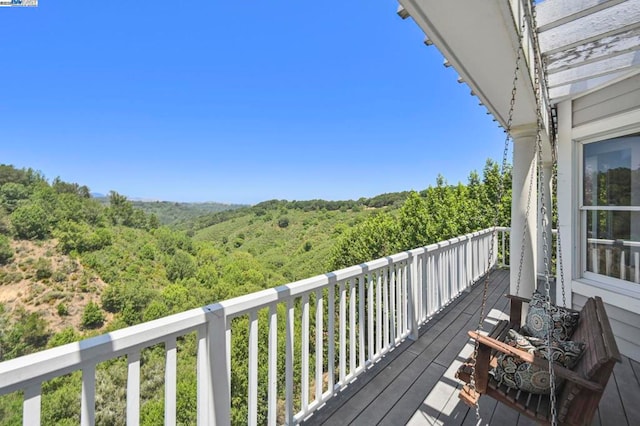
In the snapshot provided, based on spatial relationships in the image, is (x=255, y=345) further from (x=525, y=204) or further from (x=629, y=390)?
(x=629, y=390)

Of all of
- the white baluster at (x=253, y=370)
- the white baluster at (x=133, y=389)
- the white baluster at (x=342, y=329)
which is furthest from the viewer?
the white baluster at (x=342, y=329)

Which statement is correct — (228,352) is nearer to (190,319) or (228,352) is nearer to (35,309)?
(190,319)

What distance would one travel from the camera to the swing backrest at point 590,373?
1276 mm

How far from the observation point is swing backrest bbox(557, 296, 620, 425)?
4.19 feet

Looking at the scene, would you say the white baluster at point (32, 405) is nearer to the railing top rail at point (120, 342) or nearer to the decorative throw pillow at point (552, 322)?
the railing top rail at point (120, 342)

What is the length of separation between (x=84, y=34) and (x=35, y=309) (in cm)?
2245

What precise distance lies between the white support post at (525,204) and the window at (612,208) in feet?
2.50

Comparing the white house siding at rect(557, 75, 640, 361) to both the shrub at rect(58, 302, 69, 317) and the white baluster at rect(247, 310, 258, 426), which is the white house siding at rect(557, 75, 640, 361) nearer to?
the white baluster at rect(247, 310, 258, 426)

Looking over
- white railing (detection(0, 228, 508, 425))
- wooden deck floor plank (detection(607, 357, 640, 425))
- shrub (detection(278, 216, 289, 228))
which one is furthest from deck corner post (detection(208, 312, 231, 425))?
shrub (detection(278, 216, 289, 228))

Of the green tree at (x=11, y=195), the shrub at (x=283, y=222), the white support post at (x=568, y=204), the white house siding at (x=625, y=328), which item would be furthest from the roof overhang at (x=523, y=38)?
the shrub at (x=283, y=222)

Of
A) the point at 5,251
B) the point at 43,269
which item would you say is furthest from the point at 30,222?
the point at 43,269

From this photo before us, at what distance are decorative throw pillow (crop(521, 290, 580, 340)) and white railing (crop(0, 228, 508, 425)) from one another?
1.04 metres

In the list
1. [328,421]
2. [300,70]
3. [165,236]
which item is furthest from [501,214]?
[165,236]

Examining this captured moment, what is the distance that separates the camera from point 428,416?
6.36ft
